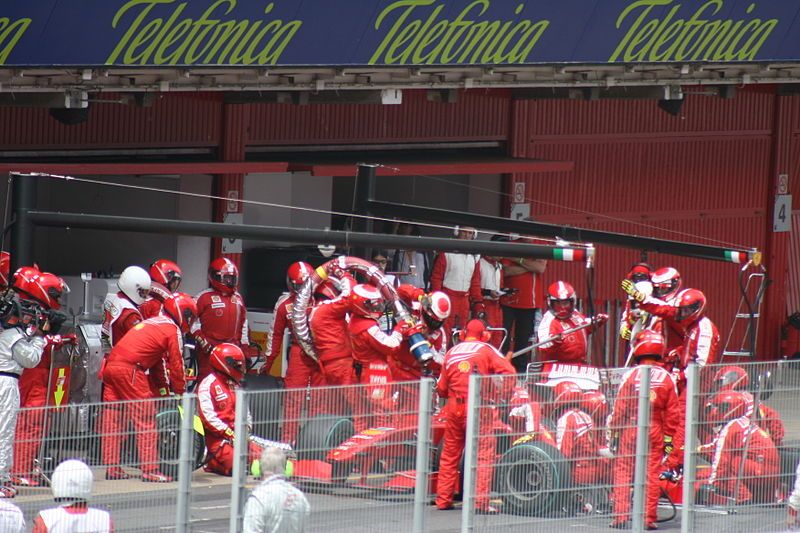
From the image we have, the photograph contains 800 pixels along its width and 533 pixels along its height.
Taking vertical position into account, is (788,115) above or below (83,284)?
above

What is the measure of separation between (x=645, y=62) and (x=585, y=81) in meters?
0.79

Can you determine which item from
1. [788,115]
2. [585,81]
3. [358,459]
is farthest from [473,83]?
[358,459]

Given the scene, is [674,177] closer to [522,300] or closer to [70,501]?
[522,300]

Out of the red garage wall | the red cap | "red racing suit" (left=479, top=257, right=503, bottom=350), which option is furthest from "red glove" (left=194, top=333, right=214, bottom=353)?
the red garage wall

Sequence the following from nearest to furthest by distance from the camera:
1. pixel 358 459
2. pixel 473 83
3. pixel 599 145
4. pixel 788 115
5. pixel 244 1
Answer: pixel 358 459, pixel 244 1, pixel 473 83, pixel 599 145, pixel 788 115

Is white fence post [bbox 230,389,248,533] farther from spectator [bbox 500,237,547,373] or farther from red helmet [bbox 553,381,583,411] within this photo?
spectator [bbox 500,237,547,373]

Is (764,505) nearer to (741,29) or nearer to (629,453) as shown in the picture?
(629,453)

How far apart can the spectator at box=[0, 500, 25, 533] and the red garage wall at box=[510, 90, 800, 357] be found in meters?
13.7

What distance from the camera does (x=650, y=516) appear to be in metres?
12.0

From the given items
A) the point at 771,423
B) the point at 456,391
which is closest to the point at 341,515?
the point at 456,391

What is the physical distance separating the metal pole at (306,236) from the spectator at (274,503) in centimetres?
510

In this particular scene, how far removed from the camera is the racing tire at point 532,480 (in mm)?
10156

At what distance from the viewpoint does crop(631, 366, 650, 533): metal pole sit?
35.1 feet

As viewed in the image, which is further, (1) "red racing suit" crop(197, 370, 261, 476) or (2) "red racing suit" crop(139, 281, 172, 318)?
(2) "red racing suit" crop(139, 281, 172, 318)
